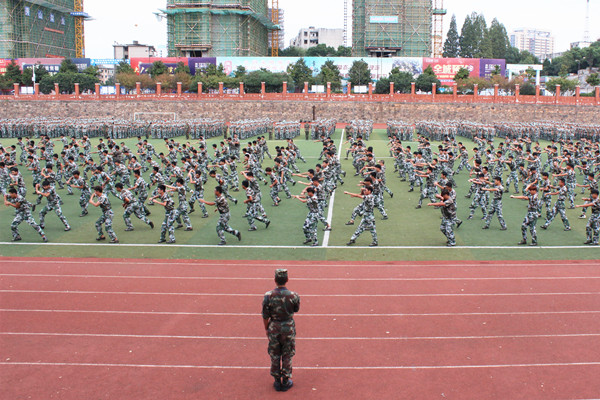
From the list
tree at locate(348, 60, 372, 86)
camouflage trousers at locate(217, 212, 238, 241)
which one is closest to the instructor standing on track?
camouflage trousers at locate(217, 212, 238, 241)

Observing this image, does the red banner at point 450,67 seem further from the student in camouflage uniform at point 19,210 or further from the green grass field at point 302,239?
the student in camouflage uniform at point 19,210

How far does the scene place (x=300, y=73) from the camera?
67.0m

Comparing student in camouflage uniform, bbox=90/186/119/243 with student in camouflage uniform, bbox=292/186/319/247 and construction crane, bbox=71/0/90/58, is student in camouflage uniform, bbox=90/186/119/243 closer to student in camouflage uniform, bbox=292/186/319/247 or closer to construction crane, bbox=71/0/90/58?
student in camouflage uniform, bbox=292/186/319/247

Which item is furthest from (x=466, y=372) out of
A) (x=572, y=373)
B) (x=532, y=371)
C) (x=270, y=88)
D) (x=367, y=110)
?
(x=270, y=88)

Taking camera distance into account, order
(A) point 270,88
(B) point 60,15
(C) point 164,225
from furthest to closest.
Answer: (B) point 60,15 → (A) point 270,88 → (C) point 164,225

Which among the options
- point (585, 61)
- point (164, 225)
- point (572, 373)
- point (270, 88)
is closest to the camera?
point (572, 373)

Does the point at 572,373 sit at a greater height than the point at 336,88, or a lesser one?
lesser

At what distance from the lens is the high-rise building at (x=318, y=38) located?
12606 cm

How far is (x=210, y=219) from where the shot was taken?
16.7m

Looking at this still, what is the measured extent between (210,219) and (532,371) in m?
11.0

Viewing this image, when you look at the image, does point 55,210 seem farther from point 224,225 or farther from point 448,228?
point 448,228

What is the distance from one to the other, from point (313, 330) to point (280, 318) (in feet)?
7.57

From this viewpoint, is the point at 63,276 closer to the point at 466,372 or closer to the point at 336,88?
the point at 466,372

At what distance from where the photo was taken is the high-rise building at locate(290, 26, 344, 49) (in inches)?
4963
